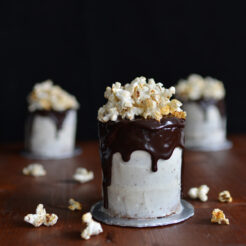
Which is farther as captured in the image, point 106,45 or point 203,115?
point 106,45

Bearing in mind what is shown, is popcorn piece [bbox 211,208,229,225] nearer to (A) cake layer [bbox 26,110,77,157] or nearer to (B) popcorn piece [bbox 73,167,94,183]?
(B) popcorn piece [bbox 73,167,94,183]

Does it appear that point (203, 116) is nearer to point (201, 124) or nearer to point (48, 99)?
point (201, 124)

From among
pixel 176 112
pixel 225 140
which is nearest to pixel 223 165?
pixel 225 140

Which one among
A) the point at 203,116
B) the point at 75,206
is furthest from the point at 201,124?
the point at 75,206

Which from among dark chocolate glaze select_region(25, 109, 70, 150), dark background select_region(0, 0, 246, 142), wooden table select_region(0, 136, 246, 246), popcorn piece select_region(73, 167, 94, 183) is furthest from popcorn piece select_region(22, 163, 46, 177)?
dark background select_region(0, 0, 246, 142)

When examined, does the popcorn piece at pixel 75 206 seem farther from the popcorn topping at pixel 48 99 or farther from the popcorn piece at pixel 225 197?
the popcorn topping at pixel 48 99
